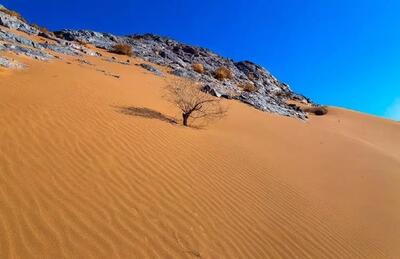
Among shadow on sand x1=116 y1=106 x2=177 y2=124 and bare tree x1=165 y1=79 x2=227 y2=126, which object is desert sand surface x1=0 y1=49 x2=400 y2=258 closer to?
shadow on sand x1=116 y1=106 x2=177 y2=124

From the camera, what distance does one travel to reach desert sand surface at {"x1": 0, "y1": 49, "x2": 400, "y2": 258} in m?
4.02

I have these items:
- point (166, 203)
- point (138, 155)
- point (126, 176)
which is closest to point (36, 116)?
point (138, 155)

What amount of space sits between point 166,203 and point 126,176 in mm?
884

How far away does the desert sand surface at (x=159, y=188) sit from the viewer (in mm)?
4020

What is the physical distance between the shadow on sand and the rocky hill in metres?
4.30

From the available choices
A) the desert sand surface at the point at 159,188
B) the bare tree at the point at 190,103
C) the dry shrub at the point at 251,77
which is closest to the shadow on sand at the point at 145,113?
the desert sand surface at the point at 159,188

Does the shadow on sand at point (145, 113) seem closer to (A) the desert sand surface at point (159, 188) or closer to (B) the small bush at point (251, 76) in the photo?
(A) the desert sand surface at point (159, 188)

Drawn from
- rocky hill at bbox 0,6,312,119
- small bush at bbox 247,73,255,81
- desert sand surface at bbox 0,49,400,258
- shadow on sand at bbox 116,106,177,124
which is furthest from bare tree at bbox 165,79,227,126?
small bush at bbox 247,73,255,81

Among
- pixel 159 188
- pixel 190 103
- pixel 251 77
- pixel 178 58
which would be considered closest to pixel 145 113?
pixel 190 103

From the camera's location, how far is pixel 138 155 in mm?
6262

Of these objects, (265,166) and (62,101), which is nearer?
(265,166)

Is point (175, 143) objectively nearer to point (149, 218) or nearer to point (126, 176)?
point (126, 176)

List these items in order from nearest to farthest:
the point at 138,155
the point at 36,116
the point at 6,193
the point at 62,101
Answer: the point at 6,193
the point at 138,155
the point at 36,116
the point at 62,101

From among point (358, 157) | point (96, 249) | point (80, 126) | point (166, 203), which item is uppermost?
point (358, 157)
